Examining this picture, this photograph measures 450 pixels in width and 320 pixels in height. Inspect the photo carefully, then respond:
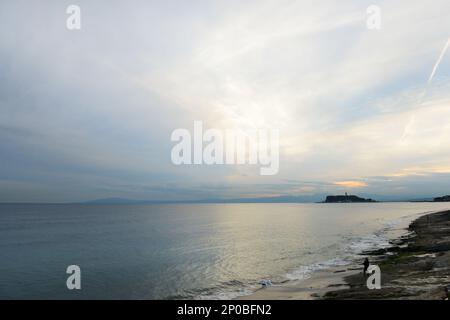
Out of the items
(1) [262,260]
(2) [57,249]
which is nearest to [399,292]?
(1) [262,260]

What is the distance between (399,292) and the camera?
2605 cm

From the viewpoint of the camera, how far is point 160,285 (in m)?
38.7

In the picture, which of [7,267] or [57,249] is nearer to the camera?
[7,267]
